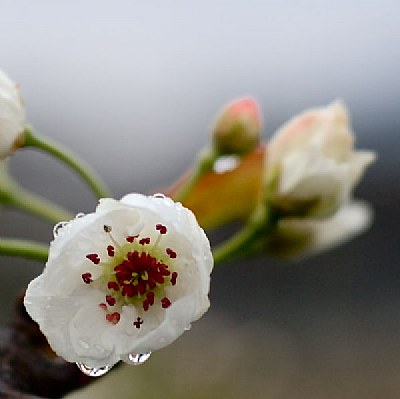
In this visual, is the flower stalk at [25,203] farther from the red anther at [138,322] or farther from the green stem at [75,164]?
the red anther at [138,322]

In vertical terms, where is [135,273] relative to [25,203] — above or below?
above

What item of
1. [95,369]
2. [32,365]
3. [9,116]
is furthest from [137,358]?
[9,116]

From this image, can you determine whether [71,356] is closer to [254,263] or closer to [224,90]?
[254,263]

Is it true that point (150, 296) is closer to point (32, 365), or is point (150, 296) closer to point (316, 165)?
point (32, 365)

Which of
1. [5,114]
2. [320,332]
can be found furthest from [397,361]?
[5,114]

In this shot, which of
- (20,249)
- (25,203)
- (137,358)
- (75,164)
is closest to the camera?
(137,358)

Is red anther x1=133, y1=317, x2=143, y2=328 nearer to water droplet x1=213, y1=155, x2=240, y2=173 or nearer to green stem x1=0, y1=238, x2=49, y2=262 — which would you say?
green stem x1=0, y1=238, x2=49, y2=262

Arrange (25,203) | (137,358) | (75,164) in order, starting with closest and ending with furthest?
(137,358), (75,164), (25,203)
